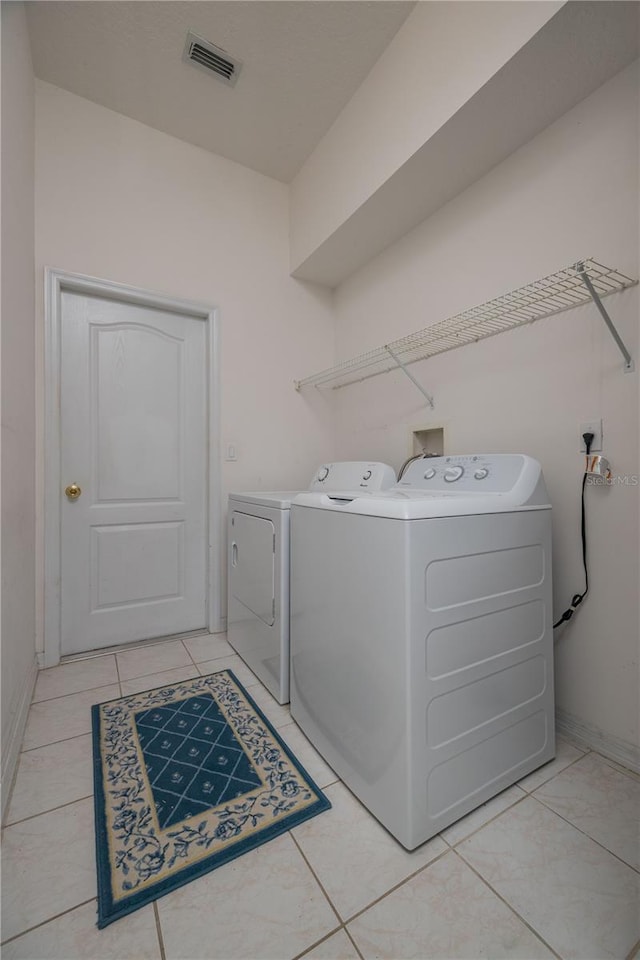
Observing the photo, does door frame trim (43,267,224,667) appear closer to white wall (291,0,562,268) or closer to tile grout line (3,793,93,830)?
tile grout line (3,793,93,830)

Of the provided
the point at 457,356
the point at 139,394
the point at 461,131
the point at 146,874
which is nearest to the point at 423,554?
the point at 146,874

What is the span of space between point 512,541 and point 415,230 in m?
1.84

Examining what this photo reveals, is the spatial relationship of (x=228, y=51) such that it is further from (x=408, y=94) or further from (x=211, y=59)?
(x=408, y=94)

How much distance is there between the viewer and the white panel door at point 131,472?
7.05ft

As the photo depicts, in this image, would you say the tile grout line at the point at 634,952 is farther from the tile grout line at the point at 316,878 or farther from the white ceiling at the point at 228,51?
the white ceiling at the point at 228,51

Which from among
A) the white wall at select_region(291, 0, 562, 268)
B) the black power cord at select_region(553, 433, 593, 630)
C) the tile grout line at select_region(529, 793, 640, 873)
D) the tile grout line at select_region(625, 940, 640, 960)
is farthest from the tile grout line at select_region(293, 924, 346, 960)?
the white wall at select_region(291, 0, 562, 268)

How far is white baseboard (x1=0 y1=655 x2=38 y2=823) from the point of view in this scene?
46.9 inches

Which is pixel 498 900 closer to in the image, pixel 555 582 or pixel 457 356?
pixel 555 582

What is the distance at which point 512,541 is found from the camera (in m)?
1.24

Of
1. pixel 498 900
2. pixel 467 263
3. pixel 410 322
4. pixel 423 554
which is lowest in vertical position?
pixel 498 900

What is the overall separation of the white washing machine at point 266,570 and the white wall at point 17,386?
3.00 ft

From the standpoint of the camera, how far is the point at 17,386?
1.53 metres

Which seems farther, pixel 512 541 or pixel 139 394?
pixel 139 394

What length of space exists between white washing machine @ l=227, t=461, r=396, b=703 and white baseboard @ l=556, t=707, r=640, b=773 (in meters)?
1.09
